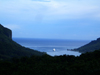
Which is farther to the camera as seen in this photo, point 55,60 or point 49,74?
point 55,60

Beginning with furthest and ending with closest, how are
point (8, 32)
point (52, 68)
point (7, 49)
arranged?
→ point (8, 32) < point (7, 49) < point (52, 68)

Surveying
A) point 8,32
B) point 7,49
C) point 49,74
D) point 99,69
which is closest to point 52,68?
point 49,74

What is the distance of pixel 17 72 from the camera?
18625mm

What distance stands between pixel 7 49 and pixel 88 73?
137ft

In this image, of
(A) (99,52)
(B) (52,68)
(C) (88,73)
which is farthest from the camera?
(A) (99,52)

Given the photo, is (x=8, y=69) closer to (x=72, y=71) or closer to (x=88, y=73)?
(x=72, y=71)

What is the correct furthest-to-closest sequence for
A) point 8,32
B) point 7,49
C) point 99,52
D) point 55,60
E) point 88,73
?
point 8,32 → point 7,49 → point 99,52 → point 55,60 → point 88,73

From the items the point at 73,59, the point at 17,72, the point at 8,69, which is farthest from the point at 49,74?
the point at 73,59

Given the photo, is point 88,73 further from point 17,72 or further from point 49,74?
point 17,72

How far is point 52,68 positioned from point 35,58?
5.92 metres

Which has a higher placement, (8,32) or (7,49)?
(8,32)

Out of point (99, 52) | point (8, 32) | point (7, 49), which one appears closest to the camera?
point (99, 52)

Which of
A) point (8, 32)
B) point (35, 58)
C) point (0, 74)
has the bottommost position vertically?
point (0, 74)

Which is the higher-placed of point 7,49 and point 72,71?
point 7,49
